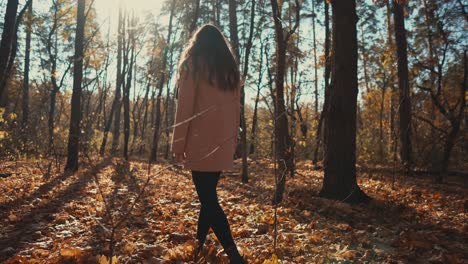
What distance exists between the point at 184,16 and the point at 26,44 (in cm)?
1097

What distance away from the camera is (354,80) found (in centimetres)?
571

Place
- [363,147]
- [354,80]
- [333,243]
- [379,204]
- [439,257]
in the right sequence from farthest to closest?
[363,147], [354,80], [379,204], [333,243], [439,257]

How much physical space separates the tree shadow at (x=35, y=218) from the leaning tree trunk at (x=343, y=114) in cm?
371

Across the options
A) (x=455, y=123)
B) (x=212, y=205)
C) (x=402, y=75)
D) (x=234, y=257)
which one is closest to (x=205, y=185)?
(x=212, y=205)

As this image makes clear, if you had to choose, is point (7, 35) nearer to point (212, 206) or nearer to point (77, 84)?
point (77, 84)

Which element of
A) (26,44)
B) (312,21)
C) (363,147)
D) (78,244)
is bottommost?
(78,244)

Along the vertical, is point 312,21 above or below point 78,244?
above

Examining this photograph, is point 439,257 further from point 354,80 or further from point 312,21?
point 312,21

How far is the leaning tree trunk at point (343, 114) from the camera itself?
5.58m

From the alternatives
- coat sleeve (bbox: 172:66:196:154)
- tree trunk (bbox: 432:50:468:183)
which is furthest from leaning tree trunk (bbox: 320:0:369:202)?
coat sleeve (bbox: 172:66:196:154)

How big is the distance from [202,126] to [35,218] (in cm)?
308

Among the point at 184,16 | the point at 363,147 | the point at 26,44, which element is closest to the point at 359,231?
the point at 363,147

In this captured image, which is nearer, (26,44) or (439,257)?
(439,257)

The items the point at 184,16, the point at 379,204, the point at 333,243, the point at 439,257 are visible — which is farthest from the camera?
the point at 184,16
